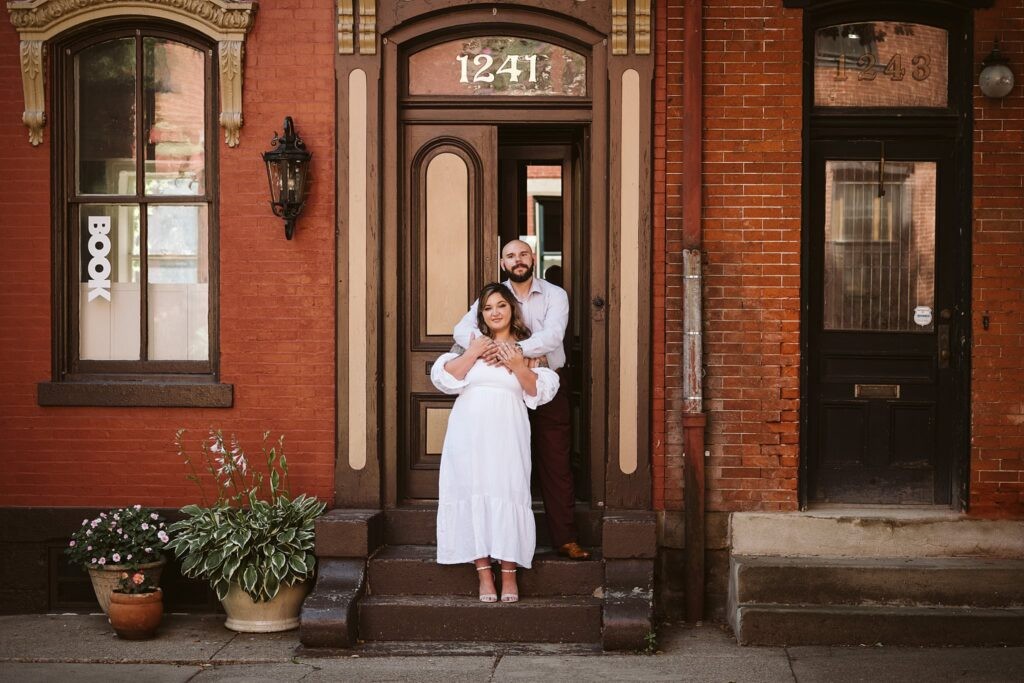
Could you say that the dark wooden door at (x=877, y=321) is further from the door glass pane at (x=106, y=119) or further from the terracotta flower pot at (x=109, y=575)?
the door glass pane at (x=106, y=119)

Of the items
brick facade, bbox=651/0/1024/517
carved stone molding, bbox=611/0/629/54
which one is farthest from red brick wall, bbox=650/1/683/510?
carved stone molding, bbox=611/0/629/54

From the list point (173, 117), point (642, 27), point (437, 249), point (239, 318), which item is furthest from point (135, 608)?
point (642, 27)

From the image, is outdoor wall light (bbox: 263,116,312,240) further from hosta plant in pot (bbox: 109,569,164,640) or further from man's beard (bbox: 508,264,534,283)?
hosta plant in pot (bbox: 109,569,164,640)

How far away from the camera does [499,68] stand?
7984 millimetres

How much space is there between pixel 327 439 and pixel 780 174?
3224 millimetres

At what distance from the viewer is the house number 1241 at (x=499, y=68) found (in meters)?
7.98

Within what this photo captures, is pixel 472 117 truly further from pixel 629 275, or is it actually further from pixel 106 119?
pixel 106 119

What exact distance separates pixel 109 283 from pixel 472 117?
258 centimetres

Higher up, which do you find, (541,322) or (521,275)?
(521,275)

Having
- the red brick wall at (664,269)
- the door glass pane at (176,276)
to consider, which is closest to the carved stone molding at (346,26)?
the door glass pane at (176,276)

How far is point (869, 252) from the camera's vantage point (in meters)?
7.91

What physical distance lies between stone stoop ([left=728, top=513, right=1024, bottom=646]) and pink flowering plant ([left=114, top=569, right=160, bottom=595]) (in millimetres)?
3428

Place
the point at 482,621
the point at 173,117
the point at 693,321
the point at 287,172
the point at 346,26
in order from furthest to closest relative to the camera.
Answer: the point at 173,117 → the point at 346,26 → the point at 287,172 → the point at 693,321 → the point at 482,621

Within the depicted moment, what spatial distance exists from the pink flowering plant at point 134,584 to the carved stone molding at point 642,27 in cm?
430
